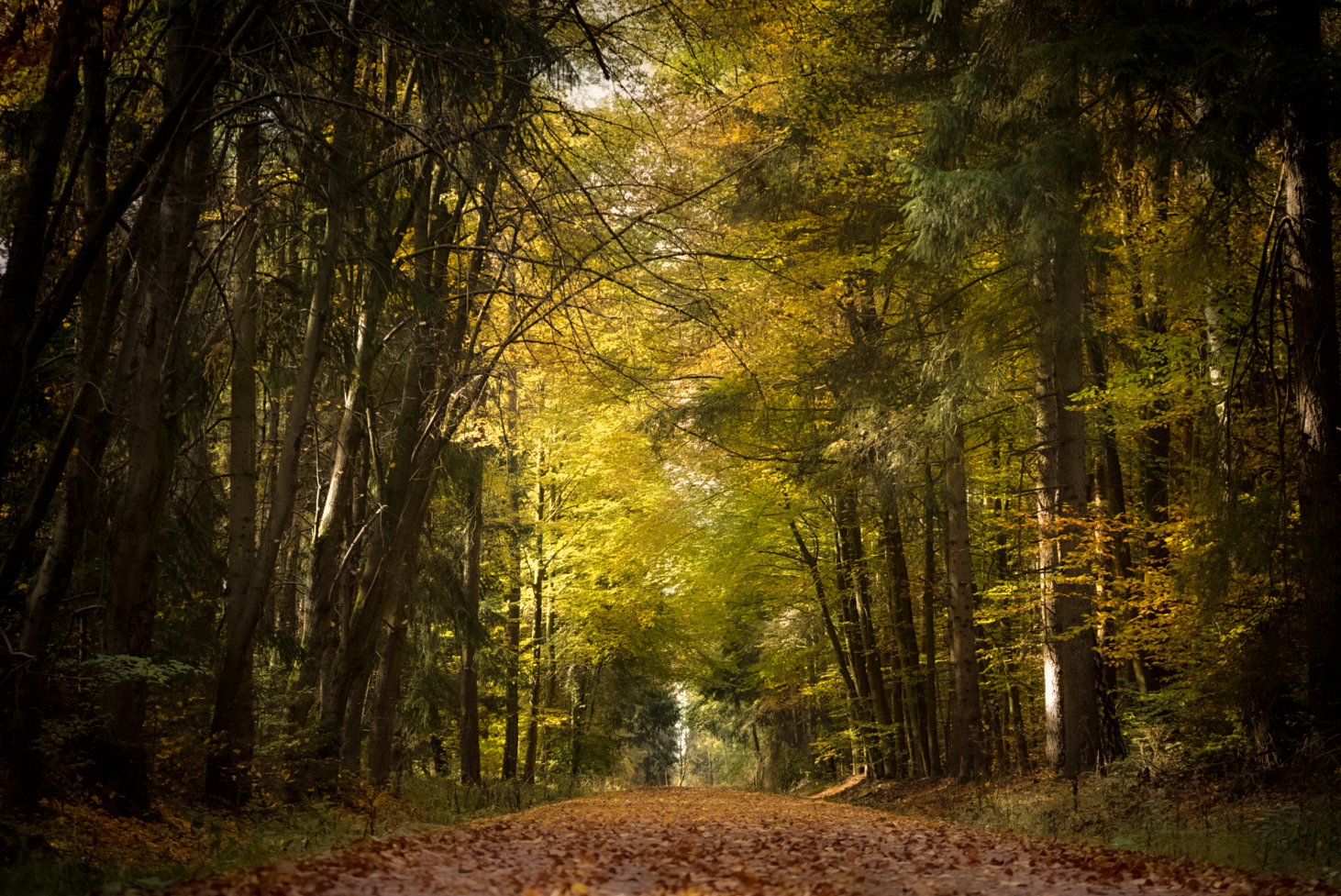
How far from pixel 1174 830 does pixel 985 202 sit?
6749mm

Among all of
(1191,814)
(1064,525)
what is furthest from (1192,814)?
(1064,525)

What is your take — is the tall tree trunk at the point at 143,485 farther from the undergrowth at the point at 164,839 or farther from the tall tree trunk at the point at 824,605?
the tall tree trunk at the point at 824,605

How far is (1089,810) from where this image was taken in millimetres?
9836

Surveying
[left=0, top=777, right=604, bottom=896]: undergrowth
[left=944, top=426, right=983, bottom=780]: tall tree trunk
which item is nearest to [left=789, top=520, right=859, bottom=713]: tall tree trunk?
[left=944, top=426, right=983, bottom=780]: tall tree trunk

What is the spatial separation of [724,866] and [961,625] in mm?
9335

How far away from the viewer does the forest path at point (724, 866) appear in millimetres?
5066

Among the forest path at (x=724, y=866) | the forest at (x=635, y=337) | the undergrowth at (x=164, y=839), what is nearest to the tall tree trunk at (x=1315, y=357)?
the forest at (x=635, y=337)

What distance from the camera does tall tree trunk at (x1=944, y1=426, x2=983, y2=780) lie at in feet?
47.1

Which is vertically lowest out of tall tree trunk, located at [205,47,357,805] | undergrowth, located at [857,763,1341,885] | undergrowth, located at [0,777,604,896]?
undergrowth, located at [857,763,1341,885]

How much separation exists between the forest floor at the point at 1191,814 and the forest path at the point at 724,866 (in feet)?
2.04

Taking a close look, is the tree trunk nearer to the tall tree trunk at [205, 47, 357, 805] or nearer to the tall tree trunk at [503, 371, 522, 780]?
the tall tree trunk at [503, 371, 522, 780]

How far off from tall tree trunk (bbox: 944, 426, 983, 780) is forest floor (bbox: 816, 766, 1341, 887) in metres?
1.37

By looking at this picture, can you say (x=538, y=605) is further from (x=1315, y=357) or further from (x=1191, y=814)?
(x=1315, y=357)

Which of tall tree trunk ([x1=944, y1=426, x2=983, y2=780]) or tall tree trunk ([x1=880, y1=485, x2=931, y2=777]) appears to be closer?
tall tree trunk ([x1=944, y1=426, x2=983, y2=780])
